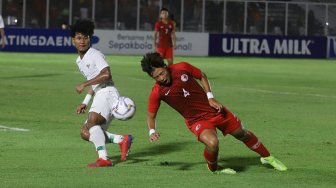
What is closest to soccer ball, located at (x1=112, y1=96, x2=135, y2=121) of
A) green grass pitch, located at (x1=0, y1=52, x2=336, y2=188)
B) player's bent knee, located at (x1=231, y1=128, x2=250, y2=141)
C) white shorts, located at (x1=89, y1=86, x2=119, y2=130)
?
white shorts, located at (x1=89, y1=86, x2=119, y2=130)

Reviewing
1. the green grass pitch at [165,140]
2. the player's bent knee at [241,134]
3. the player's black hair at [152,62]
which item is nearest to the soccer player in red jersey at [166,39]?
the green grass pitch at [165,140]

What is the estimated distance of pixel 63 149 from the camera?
552 inches

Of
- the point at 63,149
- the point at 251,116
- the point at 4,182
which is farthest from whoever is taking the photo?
the point at 251,116

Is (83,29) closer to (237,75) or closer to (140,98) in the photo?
(140,98)

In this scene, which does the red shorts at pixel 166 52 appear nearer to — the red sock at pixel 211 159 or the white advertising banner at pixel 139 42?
the white advertising banner at pixel 139 42

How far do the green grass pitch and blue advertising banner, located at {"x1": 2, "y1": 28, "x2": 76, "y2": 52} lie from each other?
19.2 metres

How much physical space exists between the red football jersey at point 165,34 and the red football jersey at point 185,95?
71.3ft

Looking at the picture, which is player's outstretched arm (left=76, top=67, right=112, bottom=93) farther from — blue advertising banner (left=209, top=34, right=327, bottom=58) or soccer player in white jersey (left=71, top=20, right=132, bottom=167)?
blue advertising banner (left=209, top=34, right=327, bottom=58)

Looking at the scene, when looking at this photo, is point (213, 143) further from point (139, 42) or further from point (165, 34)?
point (139, 42)

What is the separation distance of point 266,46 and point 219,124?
42.5 m

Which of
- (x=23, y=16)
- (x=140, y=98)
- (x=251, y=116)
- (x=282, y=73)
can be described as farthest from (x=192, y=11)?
(x=251, y=116)

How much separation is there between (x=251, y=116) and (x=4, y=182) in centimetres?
951

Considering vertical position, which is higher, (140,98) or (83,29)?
(83,29)

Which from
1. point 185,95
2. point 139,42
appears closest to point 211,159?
point 185,95
